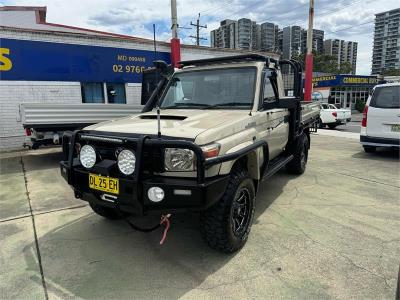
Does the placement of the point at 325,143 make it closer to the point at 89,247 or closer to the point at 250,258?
the point at 250,258

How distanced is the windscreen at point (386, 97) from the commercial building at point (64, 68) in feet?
25.1

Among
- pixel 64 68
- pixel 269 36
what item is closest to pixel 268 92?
pixel 64 68

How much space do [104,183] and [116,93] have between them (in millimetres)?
9484

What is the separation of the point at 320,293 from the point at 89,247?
2.35 metres

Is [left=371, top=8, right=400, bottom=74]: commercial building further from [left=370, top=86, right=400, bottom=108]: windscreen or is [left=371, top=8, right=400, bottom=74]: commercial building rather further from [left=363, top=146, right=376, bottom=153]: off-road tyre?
[left=370, top=86, right=400, bottom=108]: windscreen

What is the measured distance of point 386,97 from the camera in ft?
24.6

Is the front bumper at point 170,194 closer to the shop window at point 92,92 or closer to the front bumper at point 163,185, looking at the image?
the front bumper at point 163,185

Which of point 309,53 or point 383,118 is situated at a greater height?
point 309,53

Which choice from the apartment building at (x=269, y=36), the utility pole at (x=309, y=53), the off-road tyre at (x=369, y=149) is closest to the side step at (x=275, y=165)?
the off-road tyre at (x=369, y=149)

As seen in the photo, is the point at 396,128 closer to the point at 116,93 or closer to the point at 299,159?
the point at 299,159

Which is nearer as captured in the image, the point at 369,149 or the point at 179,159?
the point at 179,159

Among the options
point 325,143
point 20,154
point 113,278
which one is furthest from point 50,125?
point 325,143

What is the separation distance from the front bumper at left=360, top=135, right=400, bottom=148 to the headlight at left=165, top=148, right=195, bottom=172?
6537 mm

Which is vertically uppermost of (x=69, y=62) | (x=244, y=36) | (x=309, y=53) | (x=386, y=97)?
(x=244, y=36)
